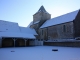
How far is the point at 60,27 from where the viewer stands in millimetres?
27438

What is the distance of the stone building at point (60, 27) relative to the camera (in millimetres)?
24484

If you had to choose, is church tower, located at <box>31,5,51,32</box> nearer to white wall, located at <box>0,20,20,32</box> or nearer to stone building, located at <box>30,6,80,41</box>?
stone building, located at <box>30,6,80,41</box>

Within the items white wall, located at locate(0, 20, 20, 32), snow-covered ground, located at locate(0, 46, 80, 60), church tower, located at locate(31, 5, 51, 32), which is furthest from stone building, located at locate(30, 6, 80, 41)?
snow-covered ground, located at locate(0, 46, 80, 60)

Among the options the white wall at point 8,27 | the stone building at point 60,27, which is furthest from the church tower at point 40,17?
the white wall at point 8,27

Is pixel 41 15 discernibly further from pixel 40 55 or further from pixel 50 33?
pixel 40 55

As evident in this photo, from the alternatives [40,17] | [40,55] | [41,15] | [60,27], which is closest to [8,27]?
[40,17]

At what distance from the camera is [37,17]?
1539 inches

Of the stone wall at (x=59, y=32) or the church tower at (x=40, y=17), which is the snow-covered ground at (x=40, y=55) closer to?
the stone wall at (x=59, y=32)

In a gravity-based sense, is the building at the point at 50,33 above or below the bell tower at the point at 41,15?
below

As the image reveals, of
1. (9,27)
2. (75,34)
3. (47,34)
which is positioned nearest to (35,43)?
(47,34)

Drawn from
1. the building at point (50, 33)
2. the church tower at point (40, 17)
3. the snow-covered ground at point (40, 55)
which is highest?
the church tower at point (40, 17)

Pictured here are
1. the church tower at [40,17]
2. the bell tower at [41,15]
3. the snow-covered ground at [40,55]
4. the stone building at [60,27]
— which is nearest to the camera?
the snow-covered ground at [40,55]

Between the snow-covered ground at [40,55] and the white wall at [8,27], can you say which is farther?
the white wall at [8,27]

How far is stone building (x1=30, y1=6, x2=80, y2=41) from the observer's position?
24484 mm
